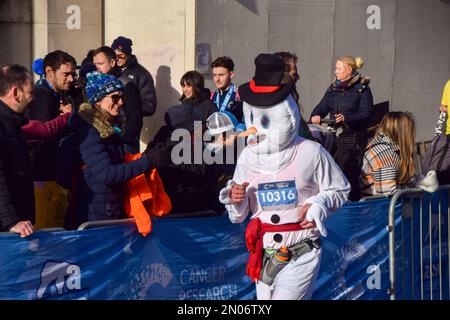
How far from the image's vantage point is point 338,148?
31.3ft

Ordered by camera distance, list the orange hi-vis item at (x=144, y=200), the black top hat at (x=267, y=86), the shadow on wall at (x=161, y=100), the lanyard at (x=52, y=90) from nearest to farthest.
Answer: the black top hat at (x=267, y=86) < the orange hi-vis item at (x=144, y=200) < the lanyard at (x=52, y=90) < the shadow on wall at (x=161, y=100)

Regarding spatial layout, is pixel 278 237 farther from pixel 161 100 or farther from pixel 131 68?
pixel 161 100

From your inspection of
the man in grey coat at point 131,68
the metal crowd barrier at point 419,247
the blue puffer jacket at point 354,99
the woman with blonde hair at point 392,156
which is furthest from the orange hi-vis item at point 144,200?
the blue puffer jacket at point 354,99

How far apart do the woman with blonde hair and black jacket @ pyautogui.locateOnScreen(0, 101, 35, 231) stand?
3236mm

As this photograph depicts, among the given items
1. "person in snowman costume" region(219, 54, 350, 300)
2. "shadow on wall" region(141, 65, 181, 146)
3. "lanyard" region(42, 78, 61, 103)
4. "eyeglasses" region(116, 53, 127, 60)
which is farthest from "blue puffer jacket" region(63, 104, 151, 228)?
"shadow on wall" region(141, 65, 181, 146)

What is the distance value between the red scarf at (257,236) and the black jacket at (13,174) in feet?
5.05

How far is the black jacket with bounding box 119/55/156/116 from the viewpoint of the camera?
33.1 feet

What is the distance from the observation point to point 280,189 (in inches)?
252

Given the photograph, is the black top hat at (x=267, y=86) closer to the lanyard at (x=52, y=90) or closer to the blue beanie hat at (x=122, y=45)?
the lanyard at (x=52, y=90)

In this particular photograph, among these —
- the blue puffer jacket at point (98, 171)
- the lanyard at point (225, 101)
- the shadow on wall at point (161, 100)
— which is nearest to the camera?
the blue puffer jacket at point (98, 171)

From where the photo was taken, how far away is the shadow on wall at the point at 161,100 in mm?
11750

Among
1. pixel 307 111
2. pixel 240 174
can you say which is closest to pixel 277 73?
pixel 240 174

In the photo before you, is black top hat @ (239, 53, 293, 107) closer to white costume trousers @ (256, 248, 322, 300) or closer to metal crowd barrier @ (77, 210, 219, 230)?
white costume trousers @ (256, 248, 322, 300)

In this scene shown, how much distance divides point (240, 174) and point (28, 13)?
21.7 ft
